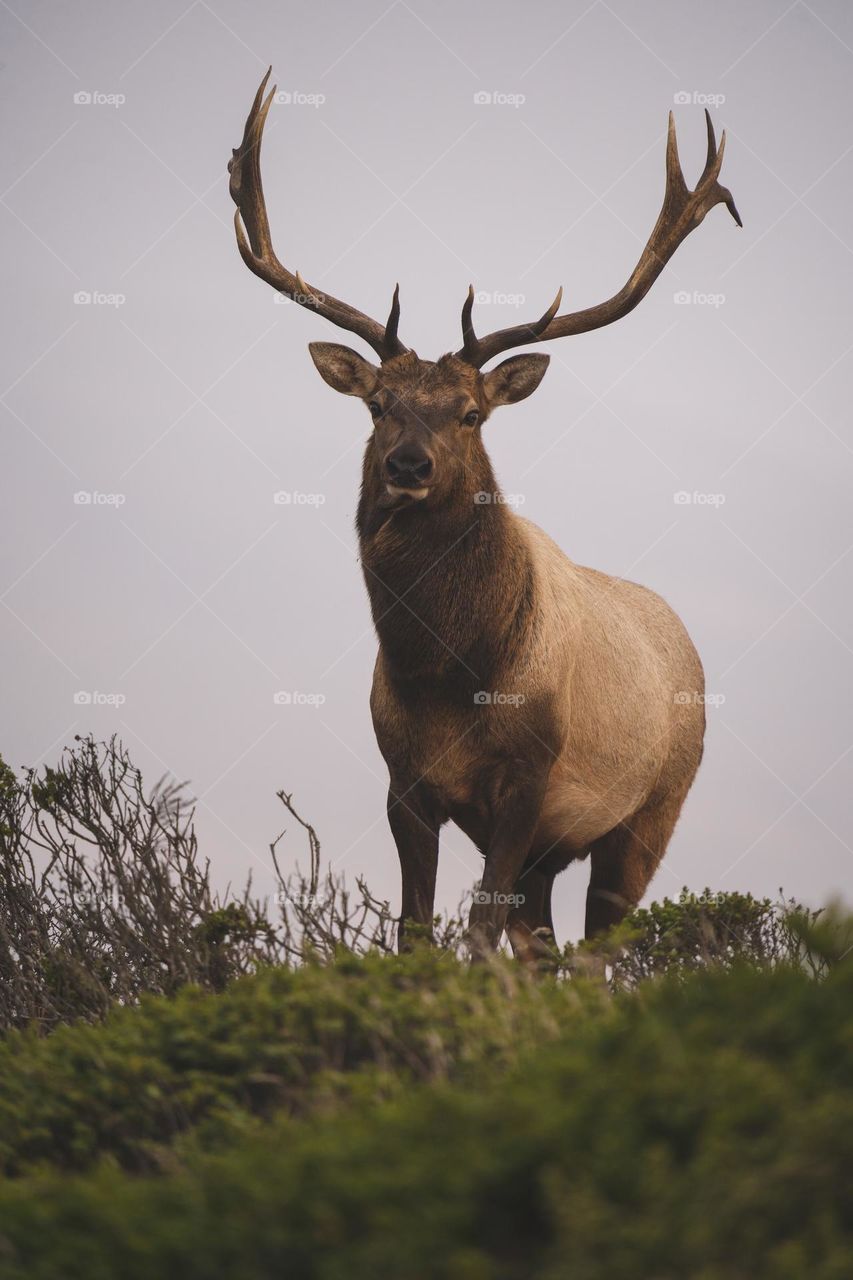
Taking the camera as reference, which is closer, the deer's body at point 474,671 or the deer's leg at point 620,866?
the deer's body at point 474,671

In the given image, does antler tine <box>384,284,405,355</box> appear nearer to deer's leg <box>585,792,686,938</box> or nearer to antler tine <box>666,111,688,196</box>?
antler tine <box>666,111,688,196</box>

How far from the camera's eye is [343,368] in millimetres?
7906

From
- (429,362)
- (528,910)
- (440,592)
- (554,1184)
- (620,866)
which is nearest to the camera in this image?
(554,1184)

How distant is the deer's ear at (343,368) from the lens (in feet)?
25.6

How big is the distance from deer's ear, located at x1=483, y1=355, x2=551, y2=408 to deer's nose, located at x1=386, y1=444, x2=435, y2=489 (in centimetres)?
113

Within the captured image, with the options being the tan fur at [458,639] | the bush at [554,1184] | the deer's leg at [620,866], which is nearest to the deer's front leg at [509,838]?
the tan fur at [458,639]

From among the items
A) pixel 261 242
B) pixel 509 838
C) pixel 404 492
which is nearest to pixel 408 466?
pixel 404 492

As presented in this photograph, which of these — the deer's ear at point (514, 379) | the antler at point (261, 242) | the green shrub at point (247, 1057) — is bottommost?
the green shrub at point (247, 1057)

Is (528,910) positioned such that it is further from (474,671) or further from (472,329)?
(472,329)

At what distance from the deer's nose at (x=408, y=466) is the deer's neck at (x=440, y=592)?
1.18 ft

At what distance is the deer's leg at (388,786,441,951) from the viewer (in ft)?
23.9

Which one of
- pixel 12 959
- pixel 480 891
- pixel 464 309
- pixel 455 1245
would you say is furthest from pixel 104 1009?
pixel 455 1245

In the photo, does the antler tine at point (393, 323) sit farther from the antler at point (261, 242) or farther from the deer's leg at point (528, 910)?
the deer's leg at point (528, 910)

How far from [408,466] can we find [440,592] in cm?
79
